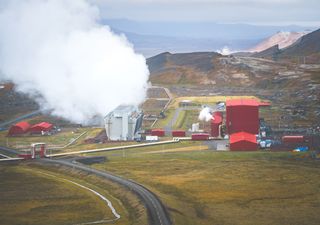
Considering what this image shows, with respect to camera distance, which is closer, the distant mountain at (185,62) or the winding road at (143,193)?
the winding road at (143,193)

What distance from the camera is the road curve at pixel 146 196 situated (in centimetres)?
5244

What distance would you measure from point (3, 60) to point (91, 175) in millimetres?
96860

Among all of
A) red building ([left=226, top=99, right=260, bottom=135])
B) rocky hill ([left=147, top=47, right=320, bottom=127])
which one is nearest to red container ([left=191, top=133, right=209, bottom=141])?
red building ([left=226, top=99, right=260, bottom=135])

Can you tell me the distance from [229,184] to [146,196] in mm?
11001

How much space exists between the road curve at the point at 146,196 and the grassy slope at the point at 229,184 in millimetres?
928

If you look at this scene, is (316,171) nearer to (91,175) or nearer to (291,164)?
(291,164)

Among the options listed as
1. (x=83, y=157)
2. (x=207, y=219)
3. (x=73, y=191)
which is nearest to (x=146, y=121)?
(x=83, y=157)

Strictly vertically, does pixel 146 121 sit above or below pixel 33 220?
above

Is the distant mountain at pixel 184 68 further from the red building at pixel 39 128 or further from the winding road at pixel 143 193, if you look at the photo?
the winding road at pixel 143 193

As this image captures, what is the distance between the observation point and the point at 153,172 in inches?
2901

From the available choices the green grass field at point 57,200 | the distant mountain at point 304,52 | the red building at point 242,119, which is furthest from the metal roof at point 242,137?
the distant mountain at point 304,52

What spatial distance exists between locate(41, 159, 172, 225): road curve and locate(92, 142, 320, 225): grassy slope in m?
0.93

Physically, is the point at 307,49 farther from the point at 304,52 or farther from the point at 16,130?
the point at 16,130

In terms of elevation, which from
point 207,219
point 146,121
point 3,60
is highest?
point 3,60
